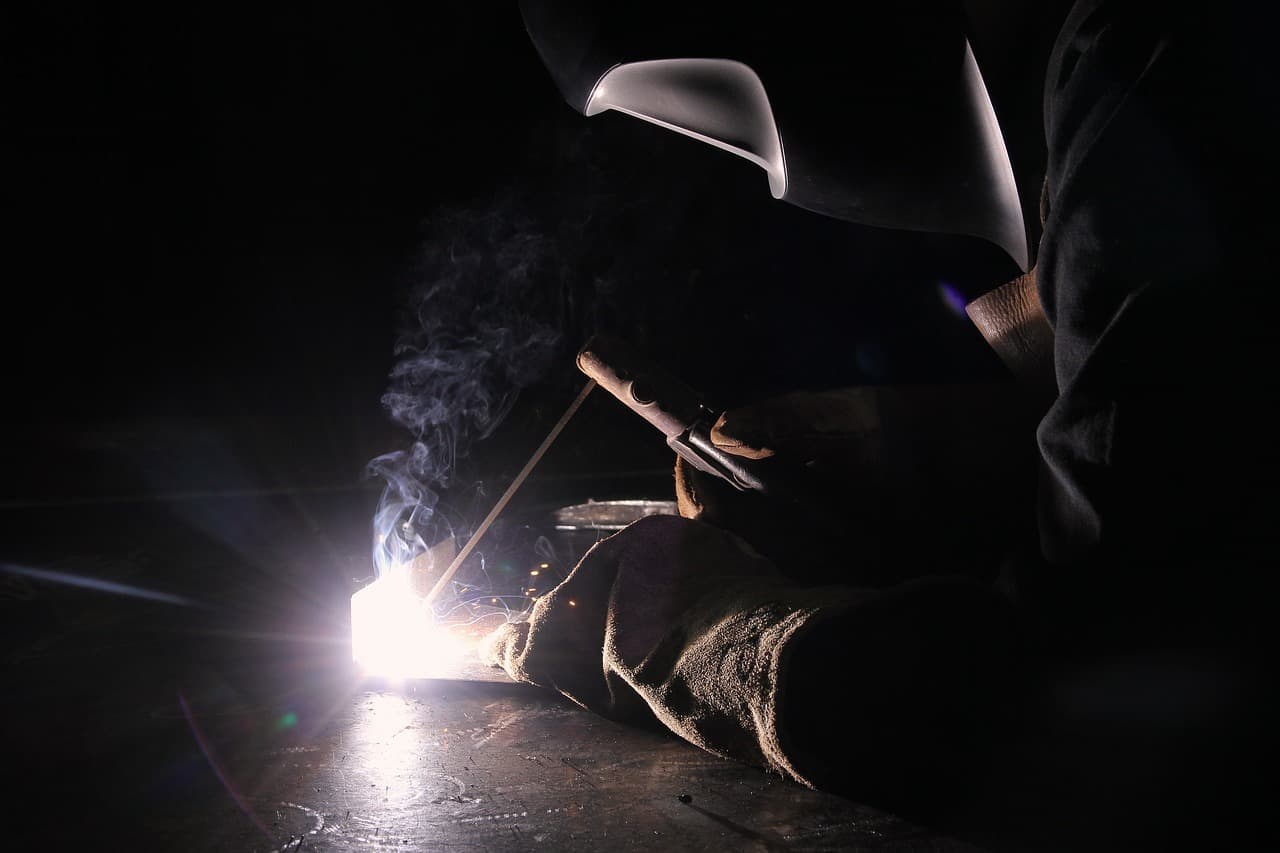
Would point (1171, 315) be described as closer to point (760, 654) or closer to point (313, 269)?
point (760, 654)

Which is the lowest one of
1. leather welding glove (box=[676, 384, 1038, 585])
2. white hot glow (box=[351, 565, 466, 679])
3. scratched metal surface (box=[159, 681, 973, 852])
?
scratched metal surface (box=[159, 681, 973, 852])

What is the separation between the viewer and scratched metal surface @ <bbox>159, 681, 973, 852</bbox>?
982 mm

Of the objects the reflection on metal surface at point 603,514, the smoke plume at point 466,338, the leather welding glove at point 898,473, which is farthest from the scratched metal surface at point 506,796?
the smoke plume at point 466,338

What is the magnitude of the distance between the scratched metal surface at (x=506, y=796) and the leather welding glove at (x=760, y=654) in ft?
0.19

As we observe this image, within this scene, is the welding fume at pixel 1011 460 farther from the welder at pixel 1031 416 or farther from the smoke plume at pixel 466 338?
the smoke plume at pixel 466 338

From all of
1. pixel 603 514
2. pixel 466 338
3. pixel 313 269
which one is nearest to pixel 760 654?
pixel 603 514

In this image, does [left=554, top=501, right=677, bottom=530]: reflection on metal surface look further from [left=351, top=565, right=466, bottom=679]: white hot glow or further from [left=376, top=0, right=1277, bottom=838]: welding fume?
[left=376, top=0, right=1277, bottom=838]: welding fume

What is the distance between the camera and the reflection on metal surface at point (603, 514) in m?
2.89

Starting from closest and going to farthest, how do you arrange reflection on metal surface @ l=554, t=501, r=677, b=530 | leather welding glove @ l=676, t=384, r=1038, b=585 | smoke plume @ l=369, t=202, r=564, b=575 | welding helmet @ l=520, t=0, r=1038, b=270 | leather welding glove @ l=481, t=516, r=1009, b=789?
→ 1. leather welding glove @ l=481, t=516, r=1009, b=789
2. welding helmet @ l=520, t=0, r=1038, b=270
3. leather welding glove @ l=676, t=384, r=1038, b=585
4. reflection on metal surface @ l=554, t=501, r=677, b=530
5. smoke plume @ l=369, t=202, r=564, b=575

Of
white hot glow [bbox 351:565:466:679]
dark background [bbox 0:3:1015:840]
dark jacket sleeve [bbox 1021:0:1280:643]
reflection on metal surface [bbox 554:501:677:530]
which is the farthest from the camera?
dark background [bbox 0:3:1015:840]

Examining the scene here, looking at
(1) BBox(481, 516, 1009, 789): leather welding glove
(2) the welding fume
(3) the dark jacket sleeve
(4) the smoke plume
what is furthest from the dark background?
(3) the dark jacket sleeve

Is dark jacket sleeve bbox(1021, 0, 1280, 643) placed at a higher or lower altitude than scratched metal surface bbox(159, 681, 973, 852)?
higher

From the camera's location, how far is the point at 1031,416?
1.71 meters

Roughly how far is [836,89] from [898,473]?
0.95 m
